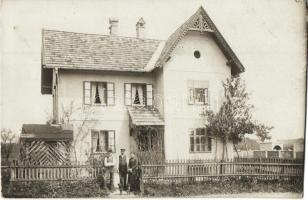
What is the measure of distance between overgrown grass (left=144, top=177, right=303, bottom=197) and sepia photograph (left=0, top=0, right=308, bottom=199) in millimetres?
24

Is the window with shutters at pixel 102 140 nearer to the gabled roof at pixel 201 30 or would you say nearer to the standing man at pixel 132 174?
the standing man at pixel 132 174

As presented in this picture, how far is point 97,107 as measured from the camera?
10.7 metres

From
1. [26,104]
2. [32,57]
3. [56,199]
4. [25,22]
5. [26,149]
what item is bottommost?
[56,199]

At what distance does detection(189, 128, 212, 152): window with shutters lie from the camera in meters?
10.8

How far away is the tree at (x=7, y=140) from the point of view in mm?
9125

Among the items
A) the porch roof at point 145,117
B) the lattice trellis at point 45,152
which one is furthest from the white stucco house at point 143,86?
the lattice trellis at point 45,152

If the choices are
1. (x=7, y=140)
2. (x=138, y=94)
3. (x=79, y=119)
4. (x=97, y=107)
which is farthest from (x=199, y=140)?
(x=7, y=140)

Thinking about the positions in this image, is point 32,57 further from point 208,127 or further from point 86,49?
point 208,127

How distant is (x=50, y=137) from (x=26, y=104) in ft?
2.86

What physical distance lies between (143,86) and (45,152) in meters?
2.83

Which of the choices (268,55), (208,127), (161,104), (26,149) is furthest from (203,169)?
(26,149)

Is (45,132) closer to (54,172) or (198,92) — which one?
(54,172)

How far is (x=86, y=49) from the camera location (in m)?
10.9

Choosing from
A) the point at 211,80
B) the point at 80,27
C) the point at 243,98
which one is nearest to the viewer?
the point at 80,27
